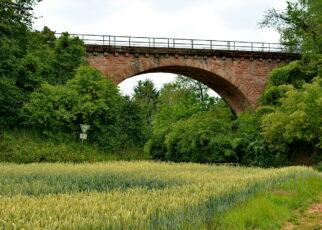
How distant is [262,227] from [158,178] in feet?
26.0

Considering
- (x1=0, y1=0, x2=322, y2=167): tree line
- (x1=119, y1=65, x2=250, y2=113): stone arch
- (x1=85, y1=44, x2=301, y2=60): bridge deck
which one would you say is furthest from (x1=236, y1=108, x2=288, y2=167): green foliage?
(x1=85, y1=44, x2=301, y2=60): bridge deck

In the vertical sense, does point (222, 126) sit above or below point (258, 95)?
below

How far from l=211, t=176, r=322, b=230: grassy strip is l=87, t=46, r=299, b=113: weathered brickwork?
88.6ft

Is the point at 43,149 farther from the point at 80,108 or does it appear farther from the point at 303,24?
the point at 303,24

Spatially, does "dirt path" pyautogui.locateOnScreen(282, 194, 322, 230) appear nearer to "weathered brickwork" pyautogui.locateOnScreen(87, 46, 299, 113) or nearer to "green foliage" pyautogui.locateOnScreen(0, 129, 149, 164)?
"green foliage" pyautogui.locateOnScreen(0, 129, 149, 164)

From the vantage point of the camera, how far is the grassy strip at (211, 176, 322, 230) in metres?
9.79

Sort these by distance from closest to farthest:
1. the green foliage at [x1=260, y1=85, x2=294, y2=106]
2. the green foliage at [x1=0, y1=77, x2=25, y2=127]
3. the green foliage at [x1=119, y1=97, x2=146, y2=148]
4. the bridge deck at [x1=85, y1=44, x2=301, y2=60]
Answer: the green foliage at [x1=0, y1=77, x2=25, y2=127] → the green foliage at [x1=260, y1=85, x2=294, y2=106] → the bridge deck at [x1=85, y1=44, x2=301, y2=60] → the green foliage at [x1=119, y1=97, x2=146, y2=148]

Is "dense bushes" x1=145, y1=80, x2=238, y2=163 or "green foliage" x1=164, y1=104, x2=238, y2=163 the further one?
"dense bushes" x1=145, y1=80, x2=238, y2=163

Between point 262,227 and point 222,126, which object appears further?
point 222,126

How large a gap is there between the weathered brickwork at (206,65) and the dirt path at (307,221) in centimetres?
2983

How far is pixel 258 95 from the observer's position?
152 ft

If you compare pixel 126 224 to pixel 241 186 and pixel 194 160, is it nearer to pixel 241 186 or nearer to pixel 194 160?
pixel 241 186

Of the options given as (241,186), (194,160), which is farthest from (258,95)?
(241,186)

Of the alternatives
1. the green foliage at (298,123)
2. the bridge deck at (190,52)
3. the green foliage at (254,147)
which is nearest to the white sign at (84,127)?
the bridge deck at (190,52)
